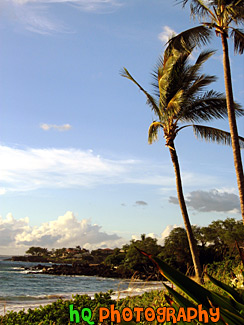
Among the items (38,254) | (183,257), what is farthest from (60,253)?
(183,257)

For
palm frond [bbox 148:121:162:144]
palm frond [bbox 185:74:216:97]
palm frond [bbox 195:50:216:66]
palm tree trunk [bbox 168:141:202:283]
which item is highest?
palm frond [bbox 195:50:216:66]

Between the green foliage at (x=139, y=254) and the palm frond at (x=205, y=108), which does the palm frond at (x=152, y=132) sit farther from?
the green foliage at (x=139, y=254)

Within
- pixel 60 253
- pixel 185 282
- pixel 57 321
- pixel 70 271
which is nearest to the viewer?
pixel 185 282

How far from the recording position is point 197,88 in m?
14.1

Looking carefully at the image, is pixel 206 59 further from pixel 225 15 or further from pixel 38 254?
pixel 38 254

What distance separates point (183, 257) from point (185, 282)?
93.4 feet

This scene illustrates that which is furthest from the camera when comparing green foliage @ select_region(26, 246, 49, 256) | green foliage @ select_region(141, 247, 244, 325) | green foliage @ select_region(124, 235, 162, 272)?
green foliage @ select_region(26, 246, 49, 256)

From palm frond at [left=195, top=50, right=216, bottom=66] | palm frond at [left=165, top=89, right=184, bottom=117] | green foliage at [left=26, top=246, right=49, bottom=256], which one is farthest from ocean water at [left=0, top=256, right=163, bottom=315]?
green foliage at [left=26, top=246, right=49, bottom=256]

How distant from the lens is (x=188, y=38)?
43.4ft

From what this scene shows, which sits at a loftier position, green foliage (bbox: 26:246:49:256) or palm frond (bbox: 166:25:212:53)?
palm frond (bbox: 166:25:212:53)

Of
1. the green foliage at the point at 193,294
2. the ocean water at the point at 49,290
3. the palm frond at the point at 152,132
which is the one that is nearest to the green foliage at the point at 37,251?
the ocean water at the point at 49,290

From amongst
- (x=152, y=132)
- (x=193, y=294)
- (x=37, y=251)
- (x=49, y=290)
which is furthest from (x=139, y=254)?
(x=37, y=251)

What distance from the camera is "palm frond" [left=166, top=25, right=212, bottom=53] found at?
42.7 ft

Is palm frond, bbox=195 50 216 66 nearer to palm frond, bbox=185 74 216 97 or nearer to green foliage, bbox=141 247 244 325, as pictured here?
palm frond, bbox=185 74 216 97
